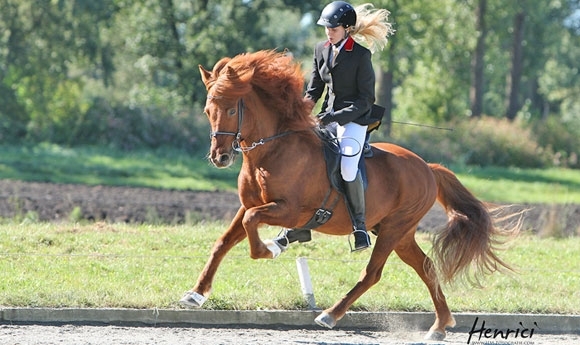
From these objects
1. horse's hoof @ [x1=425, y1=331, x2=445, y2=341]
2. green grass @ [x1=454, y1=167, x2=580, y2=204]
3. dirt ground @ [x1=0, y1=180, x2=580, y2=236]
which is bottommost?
green grass @ [x1=454, y1=167, x2=580, y2=204]

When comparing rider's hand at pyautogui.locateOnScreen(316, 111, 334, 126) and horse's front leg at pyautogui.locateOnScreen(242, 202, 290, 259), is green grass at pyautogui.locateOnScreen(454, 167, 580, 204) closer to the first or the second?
rider's hand at pyautogui.locateOnScreen(316, 111, 334, 126)

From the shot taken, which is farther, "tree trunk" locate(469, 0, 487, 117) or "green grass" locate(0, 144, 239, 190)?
"tree trunk" locate(469, 0, 487, 117)

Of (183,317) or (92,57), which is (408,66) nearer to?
(92,57)

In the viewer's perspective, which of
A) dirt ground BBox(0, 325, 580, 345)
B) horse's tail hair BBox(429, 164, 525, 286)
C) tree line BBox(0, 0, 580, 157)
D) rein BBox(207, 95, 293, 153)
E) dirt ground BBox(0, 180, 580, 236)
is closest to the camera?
rein BBox(207, 95, 293, 153)

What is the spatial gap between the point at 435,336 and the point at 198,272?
305 cm

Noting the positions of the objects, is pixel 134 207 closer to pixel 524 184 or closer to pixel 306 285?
pixel 306 285

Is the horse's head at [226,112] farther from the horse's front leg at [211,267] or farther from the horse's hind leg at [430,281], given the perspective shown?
the horse's hind leg at [430,281]

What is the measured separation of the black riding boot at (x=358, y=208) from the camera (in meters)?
9.52

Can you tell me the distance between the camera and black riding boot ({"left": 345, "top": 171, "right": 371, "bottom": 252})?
9516mm

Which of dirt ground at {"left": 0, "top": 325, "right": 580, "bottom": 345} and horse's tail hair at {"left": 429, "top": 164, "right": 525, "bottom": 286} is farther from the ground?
horse's tail hair at {"left": 429, "top": 164, "right": 525, "bottom": 286}

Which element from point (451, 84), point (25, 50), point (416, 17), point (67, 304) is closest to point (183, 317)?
point (67, 304)

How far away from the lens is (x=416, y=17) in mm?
39844

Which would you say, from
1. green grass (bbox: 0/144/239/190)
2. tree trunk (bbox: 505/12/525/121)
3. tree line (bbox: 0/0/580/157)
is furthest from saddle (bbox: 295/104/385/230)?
tree trunk (bbox: 505/12/525/121)

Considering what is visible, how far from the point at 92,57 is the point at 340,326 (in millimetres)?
32970
